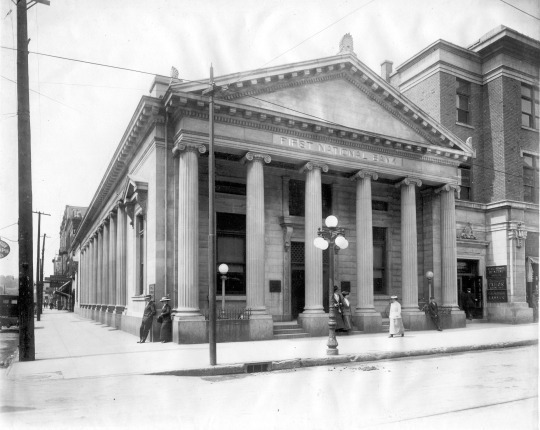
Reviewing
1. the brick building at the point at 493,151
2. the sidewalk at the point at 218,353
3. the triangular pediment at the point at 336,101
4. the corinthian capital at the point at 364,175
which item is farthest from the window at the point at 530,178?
the corinthian capital at the point at 364,175

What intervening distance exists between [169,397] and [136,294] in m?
13.2

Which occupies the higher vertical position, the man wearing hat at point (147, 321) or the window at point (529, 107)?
the window at point (529, 107)

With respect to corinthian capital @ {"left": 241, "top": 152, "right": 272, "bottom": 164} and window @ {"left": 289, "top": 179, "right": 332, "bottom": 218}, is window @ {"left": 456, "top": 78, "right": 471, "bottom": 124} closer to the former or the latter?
window @ {"left": 289, "top": 179, "right": 332, "bottom": 218}

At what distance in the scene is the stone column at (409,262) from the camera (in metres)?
22.6

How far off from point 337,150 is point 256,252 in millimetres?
5721

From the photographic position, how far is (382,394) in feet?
30.0

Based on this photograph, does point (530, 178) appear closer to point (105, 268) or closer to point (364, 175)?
point (364, 175)

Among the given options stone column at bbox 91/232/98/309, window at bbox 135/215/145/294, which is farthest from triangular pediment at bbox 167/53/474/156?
stone column at bbox 91/232/98/309

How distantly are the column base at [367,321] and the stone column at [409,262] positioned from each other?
5.89ft

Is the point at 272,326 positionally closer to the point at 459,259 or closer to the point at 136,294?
the point at 136,294

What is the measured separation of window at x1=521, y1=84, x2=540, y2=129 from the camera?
29172mm

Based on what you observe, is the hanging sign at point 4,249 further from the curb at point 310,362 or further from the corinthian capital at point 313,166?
the corinthian capital at point 313,166

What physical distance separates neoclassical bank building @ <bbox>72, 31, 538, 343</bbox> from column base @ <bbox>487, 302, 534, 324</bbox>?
8 centimetres

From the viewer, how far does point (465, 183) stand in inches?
1131
